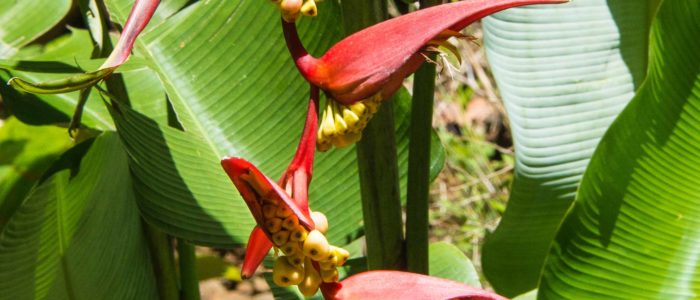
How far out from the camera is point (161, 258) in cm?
91

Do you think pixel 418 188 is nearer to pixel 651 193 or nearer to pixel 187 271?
pixel 651 193

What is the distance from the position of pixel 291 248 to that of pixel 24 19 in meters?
0.78

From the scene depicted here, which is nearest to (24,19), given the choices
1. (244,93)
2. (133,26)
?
(244,93)

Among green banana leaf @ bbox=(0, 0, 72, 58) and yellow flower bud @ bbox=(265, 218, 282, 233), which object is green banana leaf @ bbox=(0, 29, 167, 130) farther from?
yellow flower bud @ bbox=(265, 218, 282, 233)

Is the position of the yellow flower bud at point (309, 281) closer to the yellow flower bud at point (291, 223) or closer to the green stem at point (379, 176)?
the yellow flower bud at point (291, 223)

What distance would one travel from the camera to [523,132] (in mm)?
938

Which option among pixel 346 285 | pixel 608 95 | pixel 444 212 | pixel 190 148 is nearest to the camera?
pixel 346 285

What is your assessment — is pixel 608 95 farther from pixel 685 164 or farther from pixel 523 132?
pixel 685 164

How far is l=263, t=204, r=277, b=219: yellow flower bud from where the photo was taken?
0.43 meters

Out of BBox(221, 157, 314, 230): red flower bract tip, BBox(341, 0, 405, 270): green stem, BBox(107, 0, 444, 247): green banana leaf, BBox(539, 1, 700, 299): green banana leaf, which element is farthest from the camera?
BBox(107, 0, 444, 247): green banana leaf

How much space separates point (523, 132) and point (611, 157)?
22 centimetres

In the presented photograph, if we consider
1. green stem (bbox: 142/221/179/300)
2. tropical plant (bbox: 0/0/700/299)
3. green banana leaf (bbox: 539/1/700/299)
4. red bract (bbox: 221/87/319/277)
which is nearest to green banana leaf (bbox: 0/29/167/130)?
tropical plant (bbox: 0/0/700/299)

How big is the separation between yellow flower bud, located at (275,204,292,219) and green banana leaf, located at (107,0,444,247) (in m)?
0.45

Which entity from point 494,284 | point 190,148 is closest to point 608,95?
point 494,284
